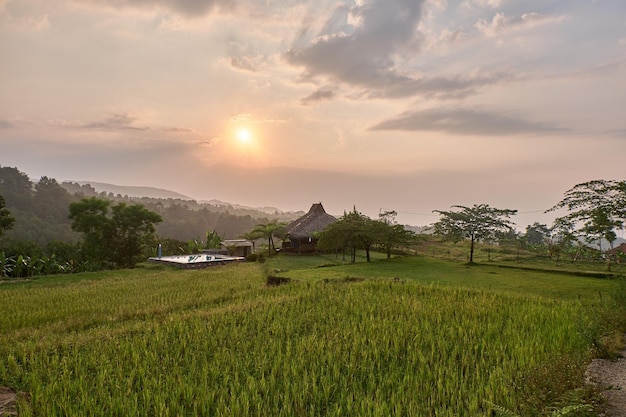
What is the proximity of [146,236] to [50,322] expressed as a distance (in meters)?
25.2

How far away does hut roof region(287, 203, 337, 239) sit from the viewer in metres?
36.8

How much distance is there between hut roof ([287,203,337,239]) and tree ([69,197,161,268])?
13.0m

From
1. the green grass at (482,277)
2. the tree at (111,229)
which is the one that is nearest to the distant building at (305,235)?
the green grass at (482,277)

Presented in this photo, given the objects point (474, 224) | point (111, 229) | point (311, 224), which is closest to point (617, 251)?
point (474, 224)

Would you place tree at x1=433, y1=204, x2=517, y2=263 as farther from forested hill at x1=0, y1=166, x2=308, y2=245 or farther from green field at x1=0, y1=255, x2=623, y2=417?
forested hill at x1=0, y1=166, x2=308, y2=245

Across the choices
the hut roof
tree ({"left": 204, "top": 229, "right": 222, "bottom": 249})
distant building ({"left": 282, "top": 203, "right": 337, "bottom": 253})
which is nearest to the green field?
distant building ({"left": 282, "top": 203, "right": 337, "bottom": 253})

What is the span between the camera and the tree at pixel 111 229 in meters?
31.2

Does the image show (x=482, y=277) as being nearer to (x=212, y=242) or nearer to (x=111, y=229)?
(x=111, y=229)

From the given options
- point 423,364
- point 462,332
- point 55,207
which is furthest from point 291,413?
point 55,207

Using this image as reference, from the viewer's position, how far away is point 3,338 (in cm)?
876

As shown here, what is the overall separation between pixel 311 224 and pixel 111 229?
18677 millimetres

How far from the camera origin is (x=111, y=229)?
3172 centimetres

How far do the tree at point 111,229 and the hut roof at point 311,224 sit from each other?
13.0 meters

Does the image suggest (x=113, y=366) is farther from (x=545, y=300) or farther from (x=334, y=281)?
(x=545, y=300)
